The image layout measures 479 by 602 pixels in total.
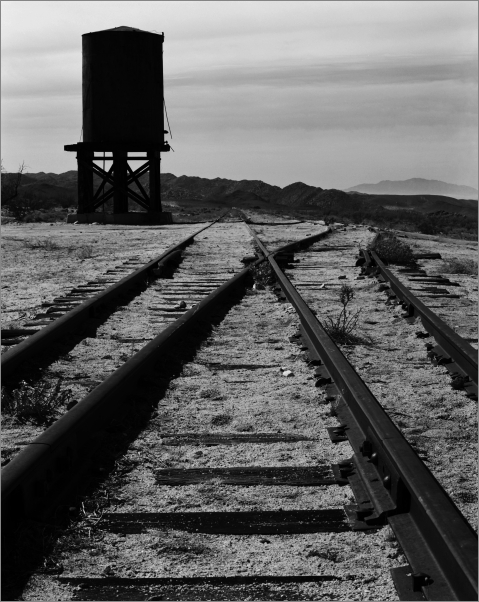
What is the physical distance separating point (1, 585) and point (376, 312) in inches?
259

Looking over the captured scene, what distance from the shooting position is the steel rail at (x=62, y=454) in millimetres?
3412

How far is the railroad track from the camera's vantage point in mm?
2994

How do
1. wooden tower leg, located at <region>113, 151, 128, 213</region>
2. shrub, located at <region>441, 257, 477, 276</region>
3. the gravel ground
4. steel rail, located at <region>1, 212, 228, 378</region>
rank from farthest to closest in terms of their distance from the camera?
wooden tower leg, located at <region>113, 151, 128, 213</region> < shrub, located at <region>441, 257, 477, 276</region> < steel rail, located at <region>1, 212, 228, 378</region> < the gravel ground

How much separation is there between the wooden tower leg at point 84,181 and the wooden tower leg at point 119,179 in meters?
0.97

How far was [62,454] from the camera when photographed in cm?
395

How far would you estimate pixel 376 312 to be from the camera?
357 inches

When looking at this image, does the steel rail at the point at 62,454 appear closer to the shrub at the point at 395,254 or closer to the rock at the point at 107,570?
the rock at the point at 107,570

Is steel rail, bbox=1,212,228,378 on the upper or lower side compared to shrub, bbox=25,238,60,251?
lower

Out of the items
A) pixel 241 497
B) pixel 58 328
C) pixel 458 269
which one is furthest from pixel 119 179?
pixel 241 497

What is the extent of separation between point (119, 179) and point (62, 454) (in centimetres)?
3118

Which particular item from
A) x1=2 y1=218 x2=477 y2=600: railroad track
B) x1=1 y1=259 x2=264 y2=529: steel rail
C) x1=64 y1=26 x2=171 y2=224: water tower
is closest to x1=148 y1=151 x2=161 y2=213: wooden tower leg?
x1=64 y1=26 x2=171 y2=224: water tower

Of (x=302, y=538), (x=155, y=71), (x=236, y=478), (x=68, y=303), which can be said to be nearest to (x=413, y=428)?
(x=236, y=478)

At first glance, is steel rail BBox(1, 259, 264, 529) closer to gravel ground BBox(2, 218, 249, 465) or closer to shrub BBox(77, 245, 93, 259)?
gravel ground BBox(2, 218, 249, 465)

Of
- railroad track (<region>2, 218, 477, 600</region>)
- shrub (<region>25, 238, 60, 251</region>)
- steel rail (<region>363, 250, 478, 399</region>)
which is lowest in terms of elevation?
railroad track (<region>2, 218, 477, 600</region>)
